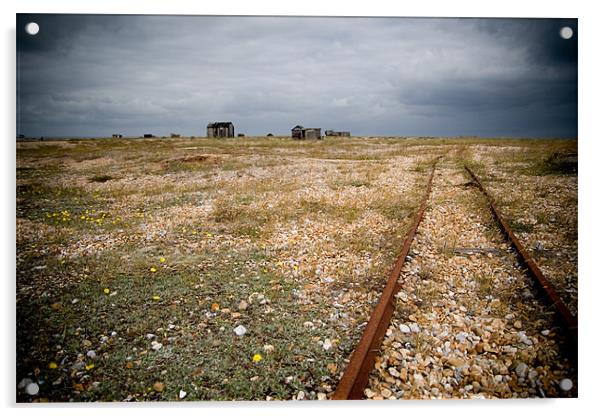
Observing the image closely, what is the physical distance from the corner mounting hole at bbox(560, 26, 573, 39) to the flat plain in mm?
1463

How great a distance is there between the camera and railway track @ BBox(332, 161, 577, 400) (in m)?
3.38

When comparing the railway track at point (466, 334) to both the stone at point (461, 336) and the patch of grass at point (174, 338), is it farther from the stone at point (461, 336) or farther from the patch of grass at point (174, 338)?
the patch of grass at point (174, 338)

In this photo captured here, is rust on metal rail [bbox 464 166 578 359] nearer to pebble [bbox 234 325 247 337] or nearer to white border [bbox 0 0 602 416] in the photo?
white border [bbox 0 0 602 416]

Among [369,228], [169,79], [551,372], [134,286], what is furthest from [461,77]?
[134,286]

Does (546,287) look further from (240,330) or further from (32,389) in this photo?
(32,389)

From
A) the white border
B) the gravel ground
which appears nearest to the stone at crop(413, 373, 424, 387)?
the gravel ground

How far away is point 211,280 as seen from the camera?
16.6ft

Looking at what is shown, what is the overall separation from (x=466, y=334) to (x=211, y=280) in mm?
3388

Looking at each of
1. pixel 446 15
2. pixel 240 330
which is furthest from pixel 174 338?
pixel 446 15

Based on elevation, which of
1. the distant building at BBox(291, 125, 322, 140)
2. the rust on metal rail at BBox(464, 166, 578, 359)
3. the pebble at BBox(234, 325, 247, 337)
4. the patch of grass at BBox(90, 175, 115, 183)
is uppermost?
the distant building at BBox(291, 125, 322, 140)

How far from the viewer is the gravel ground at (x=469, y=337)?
3391mm

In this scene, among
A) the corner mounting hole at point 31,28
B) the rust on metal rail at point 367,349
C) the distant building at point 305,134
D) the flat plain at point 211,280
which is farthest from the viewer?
the distant building at point 305,134

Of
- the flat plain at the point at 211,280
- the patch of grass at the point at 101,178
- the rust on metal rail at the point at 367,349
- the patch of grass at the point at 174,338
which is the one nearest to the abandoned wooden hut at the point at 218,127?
the flat plain at the point at 211,280

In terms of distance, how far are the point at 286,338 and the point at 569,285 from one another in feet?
12.7
